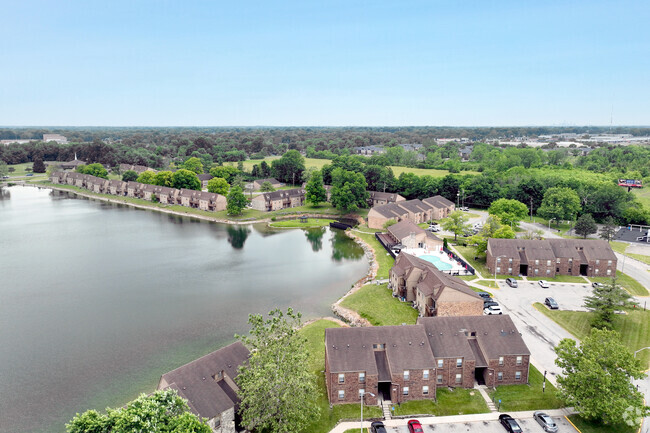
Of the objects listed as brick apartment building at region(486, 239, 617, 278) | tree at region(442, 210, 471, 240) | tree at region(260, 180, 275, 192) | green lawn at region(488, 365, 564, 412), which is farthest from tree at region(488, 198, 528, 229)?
tree at region(260, 180, 275, 192)

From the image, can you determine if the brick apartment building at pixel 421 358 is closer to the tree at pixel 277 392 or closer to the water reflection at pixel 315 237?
the tree at pixel 277 392

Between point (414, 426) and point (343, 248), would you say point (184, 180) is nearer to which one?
point (343, 248)

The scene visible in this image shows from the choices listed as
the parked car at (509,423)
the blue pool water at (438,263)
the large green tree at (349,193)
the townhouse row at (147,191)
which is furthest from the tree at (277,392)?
the townhouse row at (147,191)

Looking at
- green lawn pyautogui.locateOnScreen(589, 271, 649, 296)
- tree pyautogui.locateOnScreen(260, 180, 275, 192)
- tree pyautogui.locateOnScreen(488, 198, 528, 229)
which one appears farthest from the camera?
tree pyautogui.locateOnScreen(260, 180, 275, 192)

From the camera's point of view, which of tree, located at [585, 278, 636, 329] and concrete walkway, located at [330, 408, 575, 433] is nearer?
concrete walkway, located at [330, 408, 575, 433]

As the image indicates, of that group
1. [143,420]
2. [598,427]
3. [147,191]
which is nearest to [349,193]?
[147,191]

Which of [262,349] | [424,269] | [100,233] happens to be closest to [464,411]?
[262,349]

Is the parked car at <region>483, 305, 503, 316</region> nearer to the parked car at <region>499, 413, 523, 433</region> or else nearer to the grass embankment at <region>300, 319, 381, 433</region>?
the parked car at <region>499, 413, 523, 433</region>

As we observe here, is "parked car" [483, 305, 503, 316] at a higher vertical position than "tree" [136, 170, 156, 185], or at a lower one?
lower
